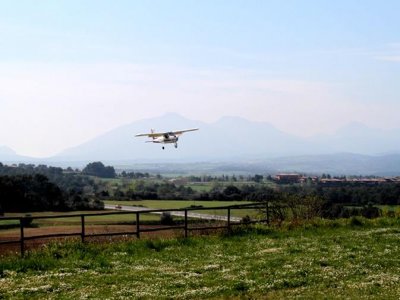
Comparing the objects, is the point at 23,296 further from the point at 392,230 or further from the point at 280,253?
the point at 392,230

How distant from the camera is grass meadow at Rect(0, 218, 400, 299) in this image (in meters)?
15.3

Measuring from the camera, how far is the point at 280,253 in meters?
22.0

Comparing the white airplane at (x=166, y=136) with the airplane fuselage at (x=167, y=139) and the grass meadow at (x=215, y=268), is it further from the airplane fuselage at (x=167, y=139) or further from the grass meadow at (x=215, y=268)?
the grass meadow at (x=215, y=268)

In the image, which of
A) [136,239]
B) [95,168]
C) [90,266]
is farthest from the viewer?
[95,168]

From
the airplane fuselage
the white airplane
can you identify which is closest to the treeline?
the white airplane

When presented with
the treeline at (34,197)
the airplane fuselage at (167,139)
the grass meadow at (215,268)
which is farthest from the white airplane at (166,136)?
the treeline at (34,197)

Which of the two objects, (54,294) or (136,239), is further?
(136,239)

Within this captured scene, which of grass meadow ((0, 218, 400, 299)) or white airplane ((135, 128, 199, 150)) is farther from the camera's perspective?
white airplane ((135, 128, 199, 150))

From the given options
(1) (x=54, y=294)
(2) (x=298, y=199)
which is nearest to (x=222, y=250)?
(1) (x=54, y=294)

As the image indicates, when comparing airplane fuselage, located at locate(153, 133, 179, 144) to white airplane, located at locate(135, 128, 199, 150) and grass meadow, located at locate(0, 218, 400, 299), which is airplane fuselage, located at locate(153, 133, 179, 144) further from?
grass meadow, located at locate(0, 218, 400, 299)

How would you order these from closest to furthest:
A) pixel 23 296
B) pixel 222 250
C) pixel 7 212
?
pixel 23 296 → pixel 222 250 → pixel 7 212

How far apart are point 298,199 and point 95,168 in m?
124

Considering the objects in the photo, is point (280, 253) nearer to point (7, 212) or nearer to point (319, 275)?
point (319, 275)

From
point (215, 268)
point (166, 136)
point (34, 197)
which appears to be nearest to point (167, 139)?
point (166, 136)
